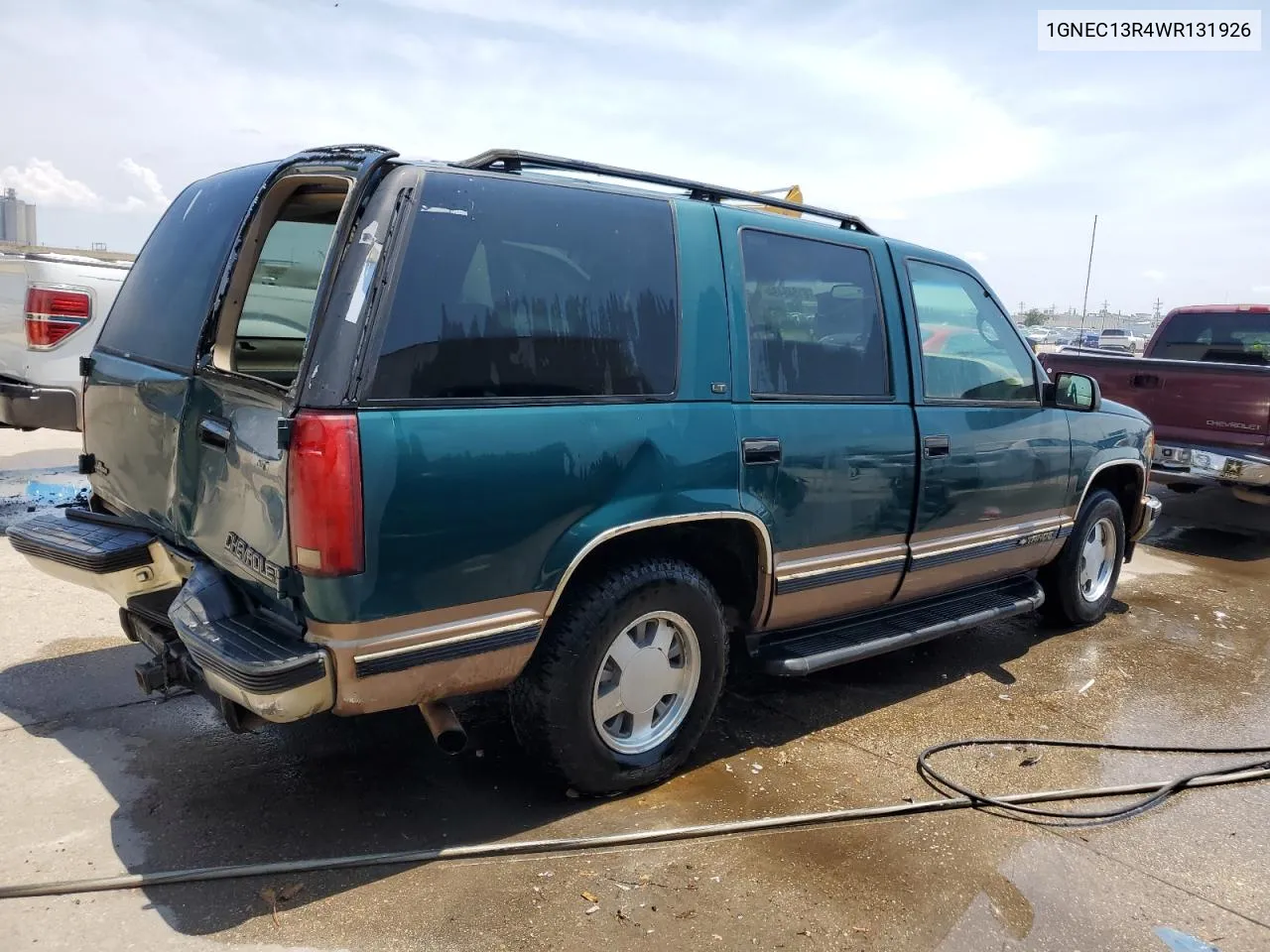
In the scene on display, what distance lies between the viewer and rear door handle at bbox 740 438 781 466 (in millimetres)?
3357

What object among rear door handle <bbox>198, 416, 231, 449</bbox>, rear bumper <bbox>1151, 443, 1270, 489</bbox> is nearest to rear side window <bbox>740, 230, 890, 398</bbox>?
rear door handle <bbox>198, 416, 231, 449</bbox>

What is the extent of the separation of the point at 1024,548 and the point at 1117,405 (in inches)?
48.3

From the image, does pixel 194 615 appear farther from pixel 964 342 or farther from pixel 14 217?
pixel 14 217

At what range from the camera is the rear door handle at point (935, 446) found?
158 inches

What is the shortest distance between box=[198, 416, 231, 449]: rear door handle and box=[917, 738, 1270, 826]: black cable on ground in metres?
2.76

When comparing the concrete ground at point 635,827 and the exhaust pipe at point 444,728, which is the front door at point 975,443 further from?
the exhaust pipe at point 444,728

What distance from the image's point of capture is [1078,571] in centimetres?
538

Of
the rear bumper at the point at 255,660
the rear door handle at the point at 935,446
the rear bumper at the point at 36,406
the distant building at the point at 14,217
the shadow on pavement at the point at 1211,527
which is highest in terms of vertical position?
the distant building at the point at 14,217

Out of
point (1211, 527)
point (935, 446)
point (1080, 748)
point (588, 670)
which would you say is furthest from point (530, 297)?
point (1211, 527)

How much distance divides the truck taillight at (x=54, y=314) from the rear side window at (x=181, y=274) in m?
2.90

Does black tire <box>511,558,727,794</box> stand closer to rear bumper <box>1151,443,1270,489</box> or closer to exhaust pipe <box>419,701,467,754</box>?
exhaust pipe <box>419,701,467,754</box>

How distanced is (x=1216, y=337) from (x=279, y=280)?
937 cm

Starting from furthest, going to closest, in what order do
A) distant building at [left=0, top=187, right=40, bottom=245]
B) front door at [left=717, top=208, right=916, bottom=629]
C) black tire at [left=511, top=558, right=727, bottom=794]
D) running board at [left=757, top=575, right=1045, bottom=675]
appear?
distant building at [left=0, top=187, right=40, bottom=245] → running board at [left=757, top=575, right=1045, bottom=675] → front door at [left=717, top=208, right=916, bottom=629] → black tire at [left=511, top=558, right=727, bottom=794]

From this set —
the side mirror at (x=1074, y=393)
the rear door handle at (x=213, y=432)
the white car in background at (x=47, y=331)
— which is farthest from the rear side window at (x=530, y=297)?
the white car in background at (x=47, y=331)
